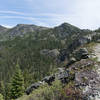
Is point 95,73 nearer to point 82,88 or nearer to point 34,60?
point 82,88

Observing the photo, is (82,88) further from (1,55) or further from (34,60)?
(1,55)

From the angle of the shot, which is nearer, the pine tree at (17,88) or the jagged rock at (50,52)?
the pine tree at (17,88)

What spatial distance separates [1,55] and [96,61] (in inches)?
6327

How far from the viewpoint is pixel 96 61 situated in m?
12.8

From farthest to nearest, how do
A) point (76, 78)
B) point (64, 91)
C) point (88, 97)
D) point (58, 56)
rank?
point (58, 56), point (76, 78), point (64, 91), point (88, 97)

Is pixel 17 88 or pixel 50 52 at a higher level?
pixel 17 88

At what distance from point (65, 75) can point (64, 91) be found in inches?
123

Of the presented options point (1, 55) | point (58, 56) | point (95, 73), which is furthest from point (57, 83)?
point (1, 55)

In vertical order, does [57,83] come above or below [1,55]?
above

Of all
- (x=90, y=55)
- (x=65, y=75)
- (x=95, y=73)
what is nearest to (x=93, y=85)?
(x=95, y=73)

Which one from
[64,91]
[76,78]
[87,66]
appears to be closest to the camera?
[64,91]

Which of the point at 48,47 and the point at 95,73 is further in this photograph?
the point at 48,47

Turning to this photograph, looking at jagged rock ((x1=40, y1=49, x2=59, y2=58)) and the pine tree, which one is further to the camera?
jagged rock ((x1=40, y1=49, x2=59, y2=58))

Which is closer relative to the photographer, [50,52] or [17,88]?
[17,88]
